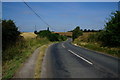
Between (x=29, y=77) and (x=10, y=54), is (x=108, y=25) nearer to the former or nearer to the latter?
(x=10, y=54)

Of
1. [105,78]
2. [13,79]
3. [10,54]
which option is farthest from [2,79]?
[10,54]

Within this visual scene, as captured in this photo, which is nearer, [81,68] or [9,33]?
[81,68]

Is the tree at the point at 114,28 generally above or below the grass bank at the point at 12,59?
above

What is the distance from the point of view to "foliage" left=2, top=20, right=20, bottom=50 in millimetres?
19134

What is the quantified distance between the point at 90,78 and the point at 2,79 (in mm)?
3895

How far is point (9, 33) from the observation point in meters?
20.2

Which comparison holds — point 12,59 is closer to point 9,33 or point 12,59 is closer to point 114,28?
point 9,33

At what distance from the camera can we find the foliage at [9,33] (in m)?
19.1

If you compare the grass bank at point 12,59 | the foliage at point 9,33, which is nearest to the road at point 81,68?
the grass bank at point 12,59

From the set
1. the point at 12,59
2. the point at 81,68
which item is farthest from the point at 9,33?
the point at 81,68

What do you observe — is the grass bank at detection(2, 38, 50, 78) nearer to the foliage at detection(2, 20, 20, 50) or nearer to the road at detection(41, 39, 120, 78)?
the foliage at detection(2, 20, 20, 50)

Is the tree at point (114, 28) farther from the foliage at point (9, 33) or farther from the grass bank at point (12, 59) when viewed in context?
the foliage at point (9, 33)

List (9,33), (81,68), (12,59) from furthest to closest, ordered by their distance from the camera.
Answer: (9,33), (12,59), (81,68)

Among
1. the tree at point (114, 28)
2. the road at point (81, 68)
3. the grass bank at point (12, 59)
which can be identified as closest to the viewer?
the road at point (81, 68)
